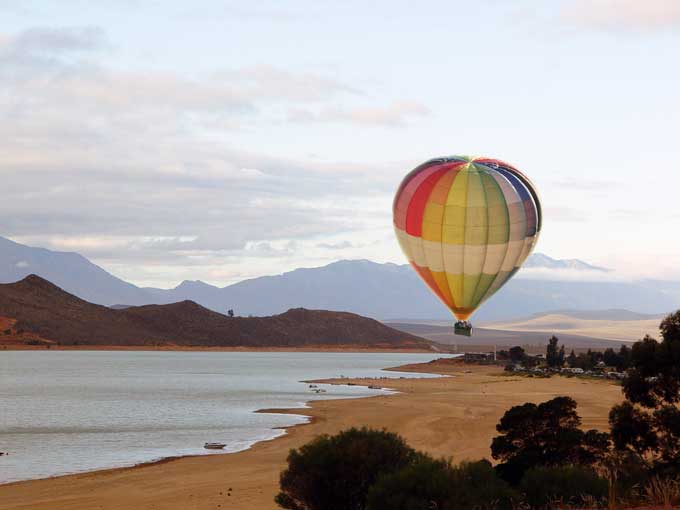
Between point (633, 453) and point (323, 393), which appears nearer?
point (633, 453)

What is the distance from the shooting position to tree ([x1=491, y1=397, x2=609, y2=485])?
30.8 m

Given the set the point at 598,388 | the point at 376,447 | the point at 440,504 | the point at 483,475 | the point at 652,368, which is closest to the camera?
the point at 440,504

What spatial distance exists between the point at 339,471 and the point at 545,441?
374 inches

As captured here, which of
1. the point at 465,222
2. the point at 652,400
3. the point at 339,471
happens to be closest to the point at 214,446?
the point at 465,222

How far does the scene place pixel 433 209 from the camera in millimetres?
44312

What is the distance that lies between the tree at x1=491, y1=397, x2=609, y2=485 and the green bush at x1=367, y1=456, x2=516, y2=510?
310 inches

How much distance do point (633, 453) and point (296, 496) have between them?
9041 mm

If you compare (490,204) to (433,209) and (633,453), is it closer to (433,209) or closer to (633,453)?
(433,209)

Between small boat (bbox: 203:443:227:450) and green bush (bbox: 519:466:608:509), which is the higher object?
green bush (bbox: 519:466:608:509)

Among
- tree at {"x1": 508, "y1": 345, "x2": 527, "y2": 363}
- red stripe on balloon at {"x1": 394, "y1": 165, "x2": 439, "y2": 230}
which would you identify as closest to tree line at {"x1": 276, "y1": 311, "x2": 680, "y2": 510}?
red stripe on balloon at {"x1": 394, "y1": 165, "x2": 439, "y2": 230}

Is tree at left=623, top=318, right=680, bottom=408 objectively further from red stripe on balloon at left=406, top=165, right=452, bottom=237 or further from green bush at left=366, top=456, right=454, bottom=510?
red stripe on balloon at left=406, top=165, right=452, bottom=237

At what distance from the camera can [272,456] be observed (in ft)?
144

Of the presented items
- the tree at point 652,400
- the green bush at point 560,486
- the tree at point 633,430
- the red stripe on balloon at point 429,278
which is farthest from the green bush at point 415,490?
the red stripe on balloon at point 429,278

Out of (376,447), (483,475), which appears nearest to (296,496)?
(376,447)
